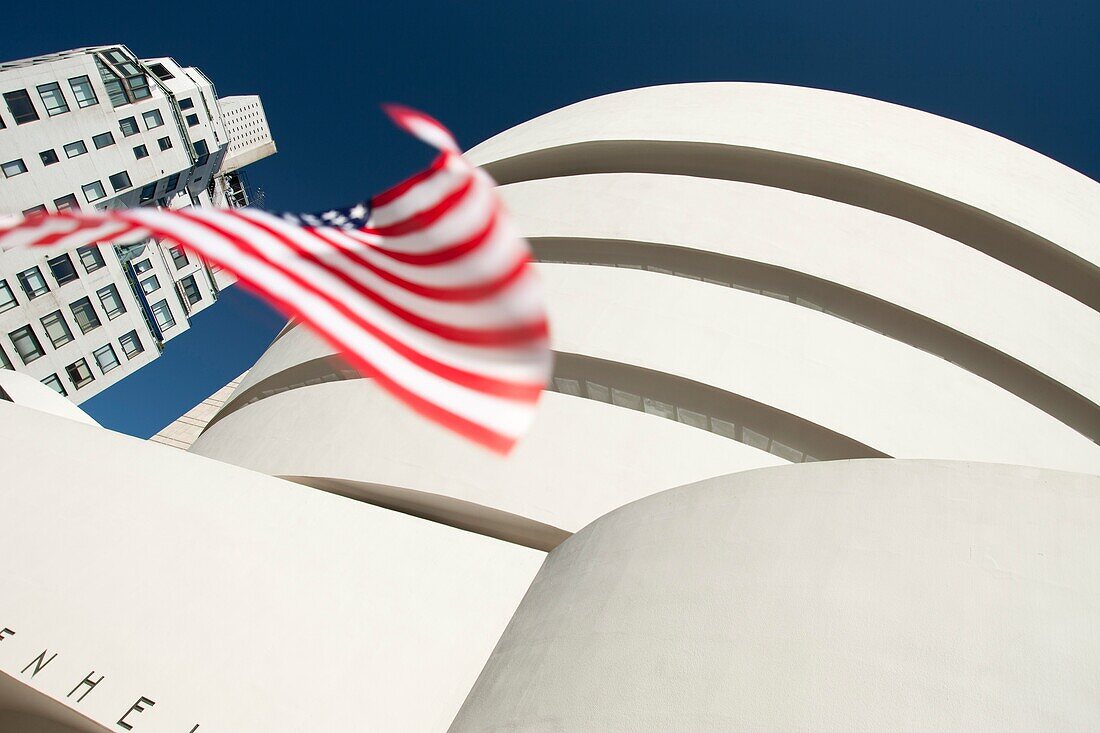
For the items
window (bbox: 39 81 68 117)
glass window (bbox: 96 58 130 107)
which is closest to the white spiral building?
window (bbox: 39 81 68 117)

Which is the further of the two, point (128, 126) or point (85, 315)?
point (128, 126)

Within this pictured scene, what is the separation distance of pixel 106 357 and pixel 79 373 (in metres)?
1.60

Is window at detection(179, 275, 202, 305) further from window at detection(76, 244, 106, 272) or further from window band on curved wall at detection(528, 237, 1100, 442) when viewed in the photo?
window band on curved wall at detection(528, 237, 1100, 442)

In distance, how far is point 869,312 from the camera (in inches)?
431

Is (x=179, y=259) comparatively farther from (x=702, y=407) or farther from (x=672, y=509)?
(x=672, y=509)

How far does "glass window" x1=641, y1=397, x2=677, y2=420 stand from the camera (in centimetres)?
936

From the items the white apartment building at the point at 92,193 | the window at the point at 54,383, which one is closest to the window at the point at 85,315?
the white apartment building at the point at 92,193

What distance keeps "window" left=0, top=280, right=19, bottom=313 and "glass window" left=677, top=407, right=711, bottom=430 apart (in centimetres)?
2985

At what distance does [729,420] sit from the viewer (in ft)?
30.0

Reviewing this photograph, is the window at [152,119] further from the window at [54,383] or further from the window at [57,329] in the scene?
the window at [54,383]

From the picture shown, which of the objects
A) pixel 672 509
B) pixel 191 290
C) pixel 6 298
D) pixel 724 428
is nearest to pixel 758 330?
pixel 724 428

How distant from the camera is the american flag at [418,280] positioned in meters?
3.50

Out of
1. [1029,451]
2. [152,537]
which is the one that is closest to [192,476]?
[152,537]

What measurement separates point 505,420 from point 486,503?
465 centimetres
